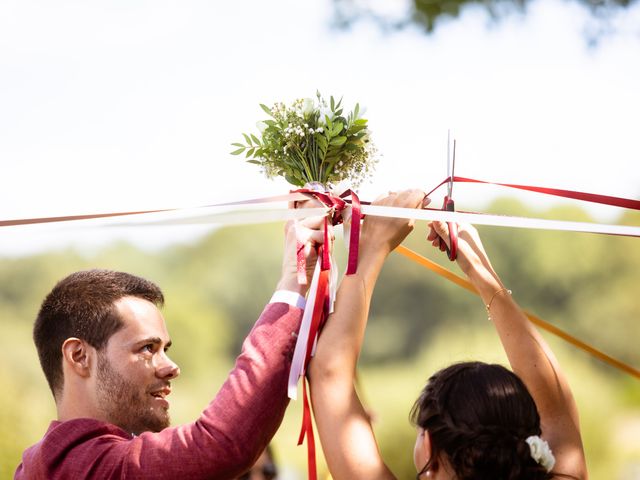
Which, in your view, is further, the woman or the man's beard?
the man's beard

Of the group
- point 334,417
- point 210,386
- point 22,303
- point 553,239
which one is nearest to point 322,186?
point 334,417

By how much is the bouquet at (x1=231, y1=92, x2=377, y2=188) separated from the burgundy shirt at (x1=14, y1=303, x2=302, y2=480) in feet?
2.29

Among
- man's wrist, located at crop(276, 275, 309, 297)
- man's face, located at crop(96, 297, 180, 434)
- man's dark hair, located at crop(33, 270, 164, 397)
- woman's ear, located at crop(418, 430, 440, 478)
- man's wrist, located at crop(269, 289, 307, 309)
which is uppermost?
man's wrist, located at crop(276, 275, 309, 297)

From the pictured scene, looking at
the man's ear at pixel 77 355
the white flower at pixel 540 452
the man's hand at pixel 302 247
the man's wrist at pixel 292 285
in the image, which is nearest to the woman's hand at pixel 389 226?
the man's hand at pixel 302 247

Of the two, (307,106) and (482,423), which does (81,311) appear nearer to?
(307,106)

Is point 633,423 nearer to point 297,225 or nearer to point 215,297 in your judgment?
point 215,297

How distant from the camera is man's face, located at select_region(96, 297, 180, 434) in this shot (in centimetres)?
354

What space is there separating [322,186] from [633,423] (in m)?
29.4

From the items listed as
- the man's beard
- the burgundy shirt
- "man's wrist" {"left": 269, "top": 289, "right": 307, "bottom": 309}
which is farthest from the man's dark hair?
"man's wrist" {"left": 269, "top": 289, "right": 307, "bottom": 309}

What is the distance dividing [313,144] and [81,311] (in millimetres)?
1153

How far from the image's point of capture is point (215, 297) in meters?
36.2

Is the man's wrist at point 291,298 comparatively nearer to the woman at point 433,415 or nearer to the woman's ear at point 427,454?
the woman at point 433,415

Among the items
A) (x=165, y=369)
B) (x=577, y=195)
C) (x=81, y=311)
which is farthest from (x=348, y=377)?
(x=577, y=195)

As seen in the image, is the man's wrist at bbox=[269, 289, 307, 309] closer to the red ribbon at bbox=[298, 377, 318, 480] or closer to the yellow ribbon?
the red ribbon at bbox=[298, 377, 318, 480]
